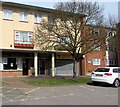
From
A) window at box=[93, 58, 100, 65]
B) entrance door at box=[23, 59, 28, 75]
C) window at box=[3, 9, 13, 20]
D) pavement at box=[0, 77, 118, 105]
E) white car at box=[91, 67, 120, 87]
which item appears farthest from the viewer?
window at box=[93, 58, 100, 65]

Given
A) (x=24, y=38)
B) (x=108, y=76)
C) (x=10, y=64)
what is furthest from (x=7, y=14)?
(x=108, y=76)

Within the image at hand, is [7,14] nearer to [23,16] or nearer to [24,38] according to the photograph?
[23,16]

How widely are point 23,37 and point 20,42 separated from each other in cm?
68

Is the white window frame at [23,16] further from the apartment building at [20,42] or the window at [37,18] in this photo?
the window at [37,18]

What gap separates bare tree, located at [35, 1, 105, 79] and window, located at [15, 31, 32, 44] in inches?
230

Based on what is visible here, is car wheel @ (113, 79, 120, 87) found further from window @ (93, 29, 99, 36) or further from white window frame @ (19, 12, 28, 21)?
white window frame @ (19, 12, 28, 21)

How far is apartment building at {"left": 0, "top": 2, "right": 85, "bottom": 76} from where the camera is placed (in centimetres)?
3016

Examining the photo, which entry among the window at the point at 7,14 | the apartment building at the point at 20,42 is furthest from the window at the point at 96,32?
the window at the point at 7,14

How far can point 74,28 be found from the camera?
24.5m

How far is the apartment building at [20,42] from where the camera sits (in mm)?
30156

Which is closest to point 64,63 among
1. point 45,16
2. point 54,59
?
point 54,59

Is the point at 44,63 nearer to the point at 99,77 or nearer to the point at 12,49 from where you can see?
the point at 12,49

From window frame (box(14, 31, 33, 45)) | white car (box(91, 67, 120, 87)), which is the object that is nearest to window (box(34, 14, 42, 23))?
window frame (box(14, 31, 33, 45))

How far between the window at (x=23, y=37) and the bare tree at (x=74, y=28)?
5.83 metres
